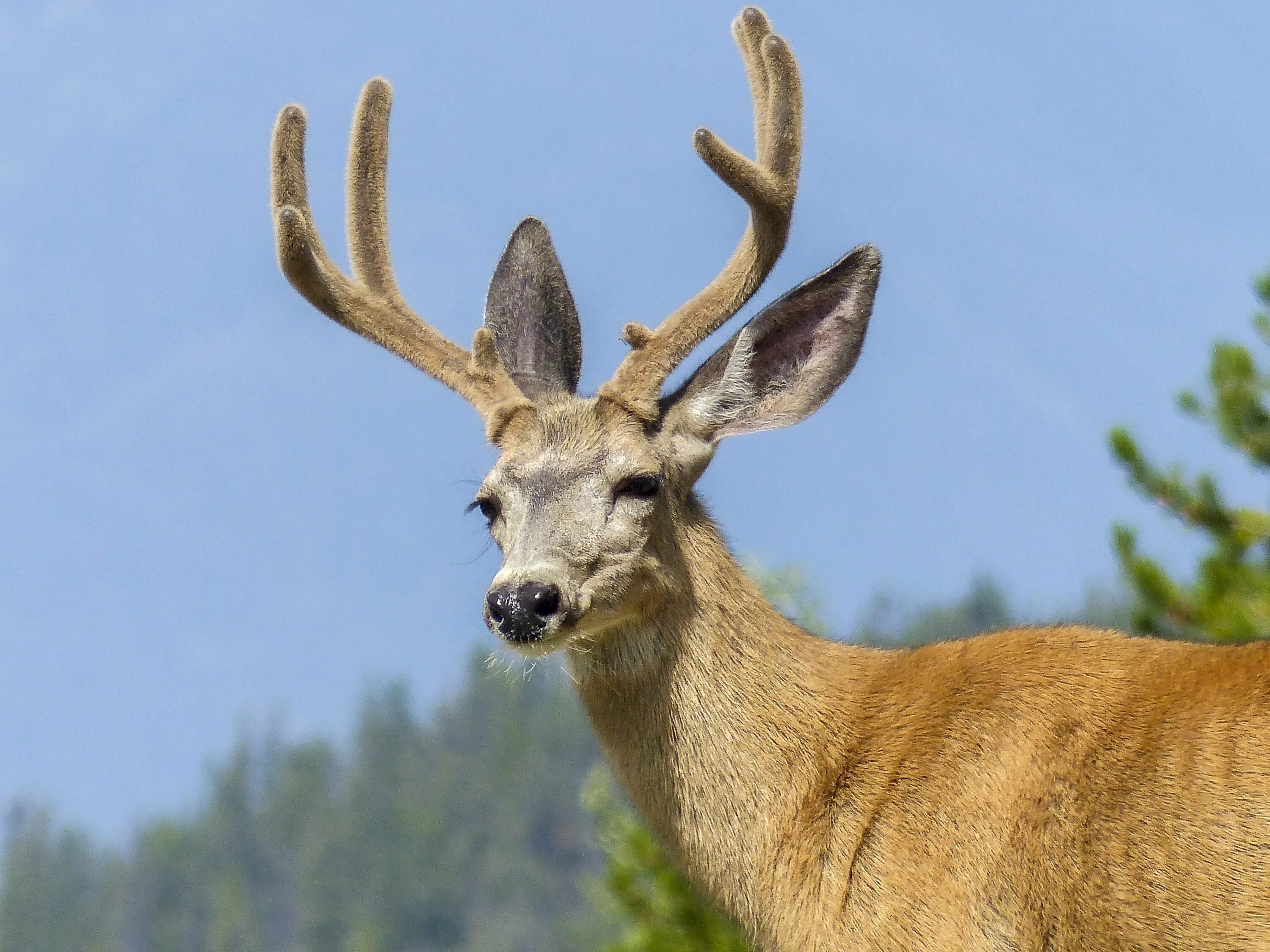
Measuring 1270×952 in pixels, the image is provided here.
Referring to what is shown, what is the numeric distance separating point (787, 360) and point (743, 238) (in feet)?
1.59

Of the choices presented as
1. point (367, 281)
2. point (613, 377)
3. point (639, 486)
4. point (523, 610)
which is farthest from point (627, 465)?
point (367, 281)

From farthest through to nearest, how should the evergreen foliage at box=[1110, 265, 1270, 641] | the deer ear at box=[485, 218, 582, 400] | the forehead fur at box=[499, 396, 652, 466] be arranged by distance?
the evergreen foliage at box=[1110, 265, 1270, 641] < the deer ear at box=[485, 218, 582, 400] < the forehead fur at box=[499, 396, 652, 466]

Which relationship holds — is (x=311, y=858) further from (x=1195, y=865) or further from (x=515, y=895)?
(x=1195, y=865)

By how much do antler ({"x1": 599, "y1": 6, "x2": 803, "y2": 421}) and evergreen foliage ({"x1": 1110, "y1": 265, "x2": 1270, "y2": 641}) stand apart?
568 cm

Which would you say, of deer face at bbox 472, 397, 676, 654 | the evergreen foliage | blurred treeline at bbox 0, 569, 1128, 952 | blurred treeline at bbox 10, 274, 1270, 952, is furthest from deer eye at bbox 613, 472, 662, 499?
blurred treeline at bbox 0, 569, 1128, 952

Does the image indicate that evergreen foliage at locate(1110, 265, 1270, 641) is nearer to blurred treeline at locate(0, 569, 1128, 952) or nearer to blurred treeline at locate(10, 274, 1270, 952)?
blurred treeline at locate(10, 274, 1270, 952)

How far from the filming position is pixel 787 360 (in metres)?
6.64

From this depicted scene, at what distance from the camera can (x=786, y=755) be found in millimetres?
6004

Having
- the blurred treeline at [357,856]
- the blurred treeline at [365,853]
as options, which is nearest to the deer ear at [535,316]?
the blurred treeline at [365,853]

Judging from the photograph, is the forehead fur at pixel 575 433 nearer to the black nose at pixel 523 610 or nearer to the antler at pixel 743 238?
the antler at pixel 743 238

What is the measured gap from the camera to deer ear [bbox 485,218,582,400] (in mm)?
7297

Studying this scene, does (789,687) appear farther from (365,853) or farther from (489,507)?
(365,853)

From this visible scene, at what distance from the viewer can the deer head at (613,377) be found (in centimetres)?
604

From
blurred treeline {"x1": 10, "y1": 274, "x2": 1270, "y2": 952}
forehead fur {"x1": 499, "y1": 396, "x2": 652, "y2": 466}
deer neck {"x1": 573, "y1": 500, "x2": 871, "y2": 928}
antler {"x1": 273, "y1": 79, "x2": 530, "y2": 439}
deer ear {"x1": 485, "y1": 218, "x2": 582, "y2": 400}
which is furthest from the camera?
blurred treeline {"x1": 10, "y1": 274, "x2": 1270, "y2": 952}
